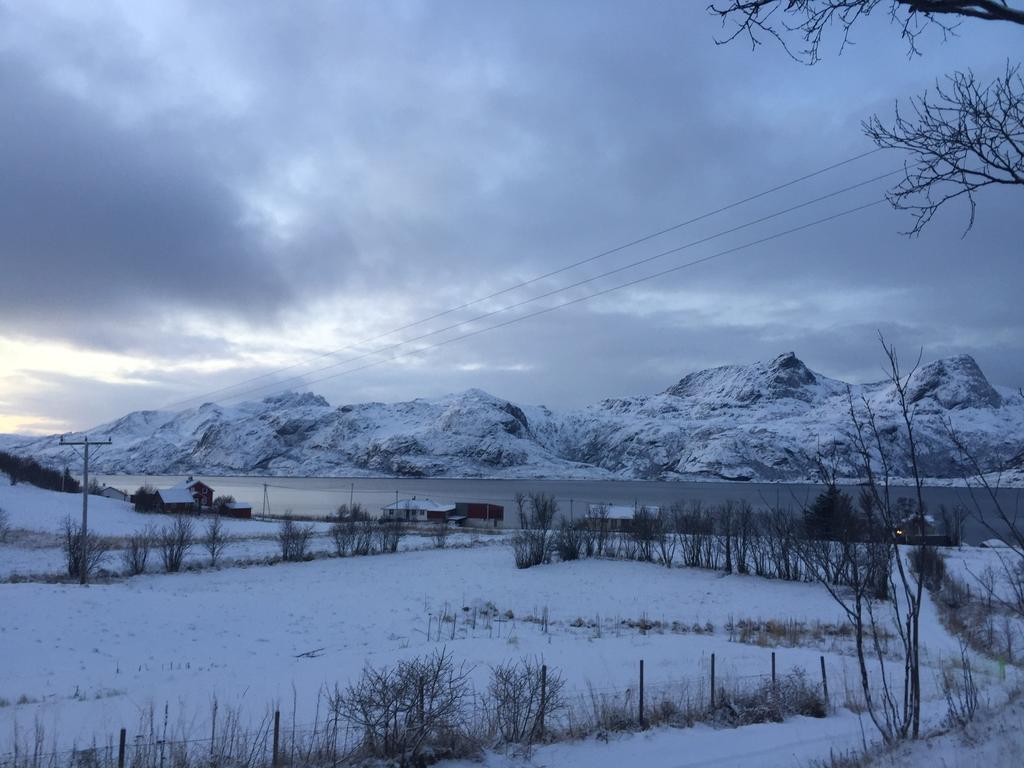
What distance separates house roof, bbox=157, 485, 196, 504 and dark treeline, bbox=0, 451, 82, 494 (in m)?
13.6

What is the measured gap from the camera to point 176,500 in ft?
299

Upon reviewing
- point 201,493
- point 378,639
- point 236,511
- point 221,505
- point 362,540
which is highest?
point 201,493

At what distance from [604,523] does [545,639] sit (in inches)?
1378

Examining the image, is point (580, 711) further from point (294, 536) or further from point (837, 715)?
point (294, 536)

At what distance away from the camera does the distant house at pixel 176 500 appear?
287ft

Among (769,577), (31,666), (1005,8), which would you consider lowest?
(769,577)

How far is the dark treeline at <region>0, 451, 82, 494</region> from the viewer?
91875 mm

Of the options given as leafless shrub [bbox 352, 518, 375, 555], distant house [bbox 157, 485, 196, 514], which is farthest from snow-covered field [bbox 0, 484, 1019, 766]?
distant house [bbox 157, 485, 196, 514]

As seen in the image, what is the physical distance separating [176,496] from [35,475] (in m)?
23.7

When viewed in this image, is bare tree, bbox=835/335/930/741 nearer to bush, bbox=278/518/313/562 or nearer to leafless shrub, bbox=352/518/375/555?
bush, bbox=278/518/313/562

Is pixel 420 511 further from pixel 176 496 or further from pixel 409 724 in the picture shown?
pixel 409 724

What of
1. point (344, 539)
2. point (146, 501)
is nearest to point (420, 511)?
point (146, 501)

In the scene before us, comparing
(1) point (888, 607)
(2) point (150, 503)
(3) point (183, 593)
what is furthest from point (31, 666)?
(2) point (150, 503)

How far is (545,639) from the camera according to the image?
22.9 metres
